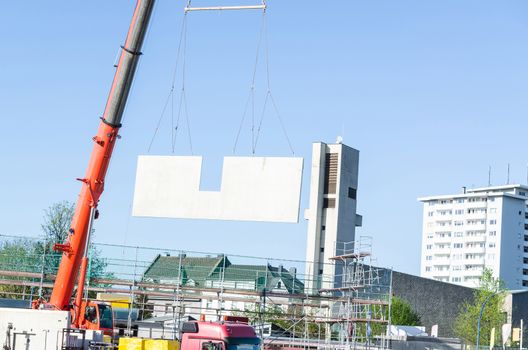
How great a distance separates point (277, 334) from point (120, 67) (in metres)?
26.1

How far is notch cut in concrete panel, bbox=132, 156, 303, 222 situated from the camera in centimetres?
3591

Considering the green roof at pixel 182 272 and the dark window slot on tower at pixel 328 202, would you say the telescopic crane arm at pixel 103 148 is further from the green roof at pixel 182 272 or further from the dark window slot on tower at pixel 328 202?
the dark window slot on tower at pixel 328 202

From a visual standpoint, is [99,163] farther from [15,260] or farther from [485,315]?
[485,315]

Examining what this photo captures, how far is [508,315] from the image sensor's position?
8888 cm

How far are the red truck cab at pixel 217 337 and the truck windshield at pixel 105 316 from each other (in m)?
6.92

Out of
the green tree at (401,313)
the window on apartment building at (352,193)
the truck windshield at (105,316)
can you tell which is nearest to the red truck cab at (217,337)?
the truck windshield at (105,316)

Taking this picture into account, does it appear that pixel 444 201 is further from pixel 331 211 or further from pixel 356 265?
pixel 356 265

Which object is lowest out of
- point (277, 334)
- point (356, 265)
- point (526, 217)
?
point (277, 334)

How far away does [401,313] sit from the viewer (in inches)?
3248

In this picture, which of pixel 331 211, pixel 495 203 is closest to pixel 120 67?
pixel 331 211

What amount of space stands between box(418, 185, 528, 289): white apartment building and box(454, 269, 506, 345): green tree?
91382mm

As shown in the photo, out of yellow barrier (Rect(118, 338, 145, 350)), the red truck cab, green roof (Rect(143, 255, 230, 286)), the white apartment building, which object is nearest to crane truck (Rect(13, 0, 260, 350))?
yellow barrier (Rect(118, 338, 145, 350))

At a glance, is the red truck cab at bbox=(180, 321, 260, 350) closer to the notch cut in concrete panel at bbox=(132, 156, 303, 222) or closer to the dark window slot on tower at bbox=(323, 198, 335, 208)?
the notch cut in concrete panel at bbox=(132, 156, 303, 222)

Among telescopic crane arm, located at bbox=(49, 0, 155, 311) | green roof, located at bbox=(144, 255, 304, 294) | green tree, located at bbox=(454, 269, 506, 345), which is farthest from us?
green tree, located at bbox=(454, 269, 506, 345)
